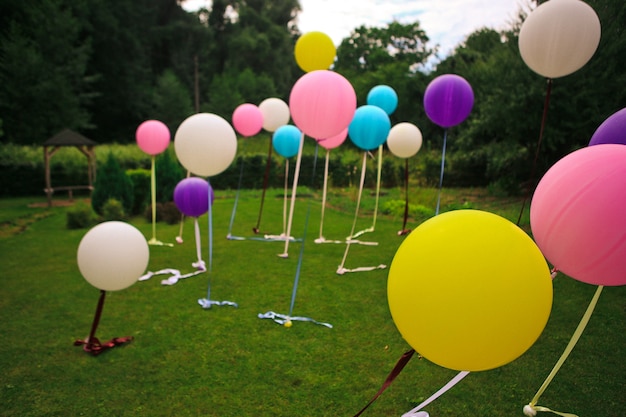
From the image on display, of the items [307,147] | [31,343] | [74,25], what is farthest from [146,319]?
[74,25]

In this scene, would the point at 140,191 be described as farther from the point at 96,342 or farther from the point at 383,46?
the point at 383,46

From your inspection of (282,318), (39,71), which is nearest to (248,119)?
(282,318)

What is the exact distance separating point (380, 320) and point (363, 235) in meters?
3.72

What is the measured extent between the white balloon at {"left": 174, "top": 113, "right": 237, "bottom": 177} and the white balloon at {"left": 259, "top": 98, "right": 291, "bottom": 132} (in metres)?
2.82

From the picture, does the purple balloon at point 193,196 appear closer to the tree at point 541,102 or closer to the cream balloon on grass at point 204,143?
the cream balloon on grass at point 204,143

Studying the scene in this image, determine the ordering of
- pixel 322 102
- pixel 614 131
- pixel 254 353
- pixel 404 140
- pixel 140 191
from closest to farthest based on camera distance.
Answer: pixel 614 131 → pixel 254 353 → pixel 322 102 → pixel 404 140 → pixel 140 191

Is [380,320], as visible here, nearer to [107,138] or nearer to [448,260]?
[448,260]

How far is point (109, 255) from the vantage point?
326 cm

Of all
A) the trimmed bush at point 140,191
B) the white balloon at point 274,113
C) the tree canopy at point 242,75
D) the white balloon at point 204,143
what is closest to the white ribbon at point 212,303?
the white balloon at point 204,143

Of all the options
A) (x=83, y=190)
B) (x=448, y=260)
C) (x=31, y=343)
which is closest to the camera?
(x=448, y=260)

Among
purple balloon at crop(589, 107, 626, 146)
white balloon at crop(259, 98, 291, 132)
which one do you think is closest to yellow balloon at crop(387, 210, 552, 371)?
purple balloon at crop(589, 107, 626, 146)

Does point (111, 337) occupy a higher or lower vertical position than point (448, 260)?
lower

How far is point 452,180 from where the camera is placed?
15750mm

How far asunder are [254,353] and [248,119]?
14.5 ft
